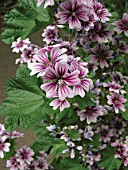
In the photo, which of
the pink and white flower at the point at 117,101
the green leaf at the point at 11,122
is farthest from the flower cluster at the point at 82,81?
the green leaf at the point at 11,122

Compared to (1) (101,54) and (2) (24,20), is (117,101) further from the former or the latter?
(2) (24,20)

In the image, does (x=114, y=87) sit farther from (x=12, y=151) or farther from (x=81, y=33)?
(x=12, y=151)

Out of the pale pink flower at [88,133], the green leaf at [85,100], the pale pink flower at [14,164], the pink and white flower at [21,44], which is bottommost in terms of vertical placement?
the pale pink flower at [14,164]

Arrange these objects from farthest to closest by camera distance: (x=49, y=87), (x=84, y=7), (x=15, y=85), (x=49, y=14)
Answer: (x=15, y=85) < (x=49, y=14) < (x=84, y=7) < (x=49, y=87)

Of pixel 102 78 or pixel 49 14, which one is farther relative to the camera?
pixel 102 78

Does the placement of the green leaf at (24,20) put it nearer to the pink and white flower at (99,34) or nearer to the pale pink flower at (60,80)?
the pink and white flower at (99,34)

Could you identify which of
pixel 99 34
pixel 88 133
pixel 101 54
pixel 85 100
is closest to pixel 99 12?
pixel 99 34

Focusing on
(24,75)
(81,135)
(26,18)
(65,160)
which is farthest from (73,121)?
(26,18)

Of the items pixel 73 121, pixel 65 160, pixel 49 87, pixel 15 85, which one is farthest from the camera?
pixel 65 160
